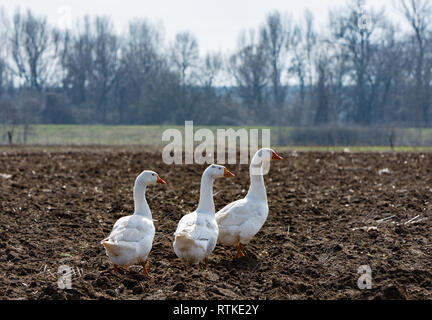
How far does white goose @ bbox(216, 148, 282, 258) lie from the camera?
649 centimetres

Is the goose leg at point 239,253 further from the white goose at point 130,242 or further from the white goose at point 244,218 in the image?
the white goose at point 130,242

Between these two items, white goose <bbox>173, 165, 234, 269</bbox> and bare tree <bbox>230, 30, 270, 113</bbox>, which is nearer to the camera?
white goose <bbox>173, 165, 234, 269</bbox>

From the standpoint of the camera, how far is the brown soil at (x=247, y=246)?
5.18m

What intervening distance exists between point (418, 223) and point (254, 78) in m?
49.8

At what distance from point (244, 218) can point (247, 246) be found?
0.77m

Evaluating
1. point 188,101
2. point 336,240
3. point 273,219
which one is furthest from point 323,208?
point 188,101

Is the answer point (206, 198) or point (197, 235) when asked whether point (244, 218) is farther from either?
point (197, 235)

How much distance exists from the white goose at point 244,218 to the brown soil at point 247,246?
281mm

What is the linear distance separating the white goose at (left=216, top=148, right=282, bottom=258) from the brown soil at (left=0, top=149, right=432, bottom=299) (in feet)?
0.92

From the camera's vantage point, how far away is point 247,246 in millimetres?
7156

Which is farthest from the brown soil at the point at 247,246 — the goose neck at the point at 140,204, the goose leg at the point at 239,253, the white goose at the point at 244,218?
the goose neck at the point at 140,204

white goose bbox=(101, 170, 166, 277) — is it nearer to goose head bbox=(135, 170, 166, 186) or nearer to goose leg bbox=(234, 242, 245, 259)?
goose head bbox=(135, 170, 166, 186)

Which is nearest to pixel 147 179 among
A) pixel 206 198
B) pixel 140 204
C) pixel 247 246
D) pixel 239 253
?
A: pixel 140 204

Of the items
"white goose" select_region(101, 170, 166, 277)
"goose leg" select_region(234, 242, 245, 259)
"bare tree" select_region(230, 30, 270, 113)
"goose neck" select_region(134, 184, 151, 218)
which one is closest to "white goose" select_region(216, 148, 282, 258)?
"goose leg" select_region(234, 242, 245, 259)
